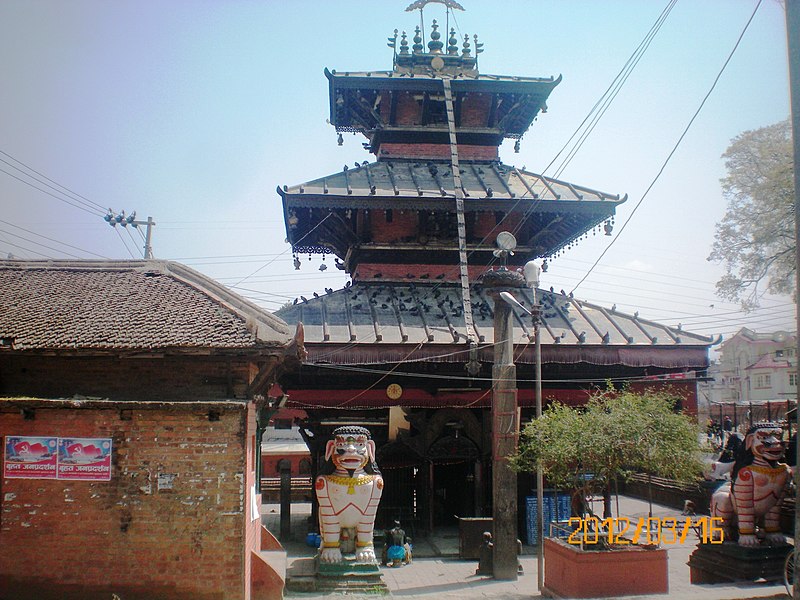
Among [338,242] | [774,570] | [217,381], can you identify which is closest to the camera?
[217,381]

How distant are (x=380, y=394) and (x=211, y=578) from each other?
7.78m

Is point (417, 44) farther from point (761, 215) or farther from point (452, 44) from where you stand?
point (761, 215)

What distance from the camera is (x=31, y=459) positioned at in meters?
9.12

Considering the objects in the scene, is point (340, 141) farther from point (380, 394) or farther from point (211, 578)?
point (211, 578)

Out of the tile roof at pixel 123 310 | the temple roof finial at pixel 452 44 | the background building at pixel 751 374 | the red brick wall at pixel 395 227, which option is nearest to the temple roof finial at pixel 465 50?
the temple roof finial at pixel 452 44

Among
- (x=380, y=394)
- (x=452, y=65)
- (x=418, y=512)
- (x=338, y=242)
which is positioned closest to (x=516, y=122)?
(x=452, y=65)

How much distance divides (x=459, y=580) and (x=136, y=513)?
21.9 feet

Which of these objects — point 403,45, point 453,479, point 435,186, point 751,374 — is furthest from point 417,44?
point 751,374

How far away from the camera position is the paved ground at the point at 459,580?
400 inches

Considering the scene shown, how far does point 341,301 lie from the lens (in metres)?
17.0

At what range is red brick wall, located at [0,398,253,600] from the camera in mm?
8922

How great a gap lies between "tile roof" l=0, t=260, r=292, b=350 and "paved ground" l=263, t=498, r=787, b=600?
4.63 metres

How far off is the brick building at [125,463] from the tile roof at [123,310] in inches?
1.8

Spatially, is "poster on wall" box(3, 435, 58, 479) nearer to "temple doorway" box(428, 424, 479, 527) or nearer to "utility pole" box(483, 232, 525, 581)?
"utility pole" box(483, 232, 525, 581)
